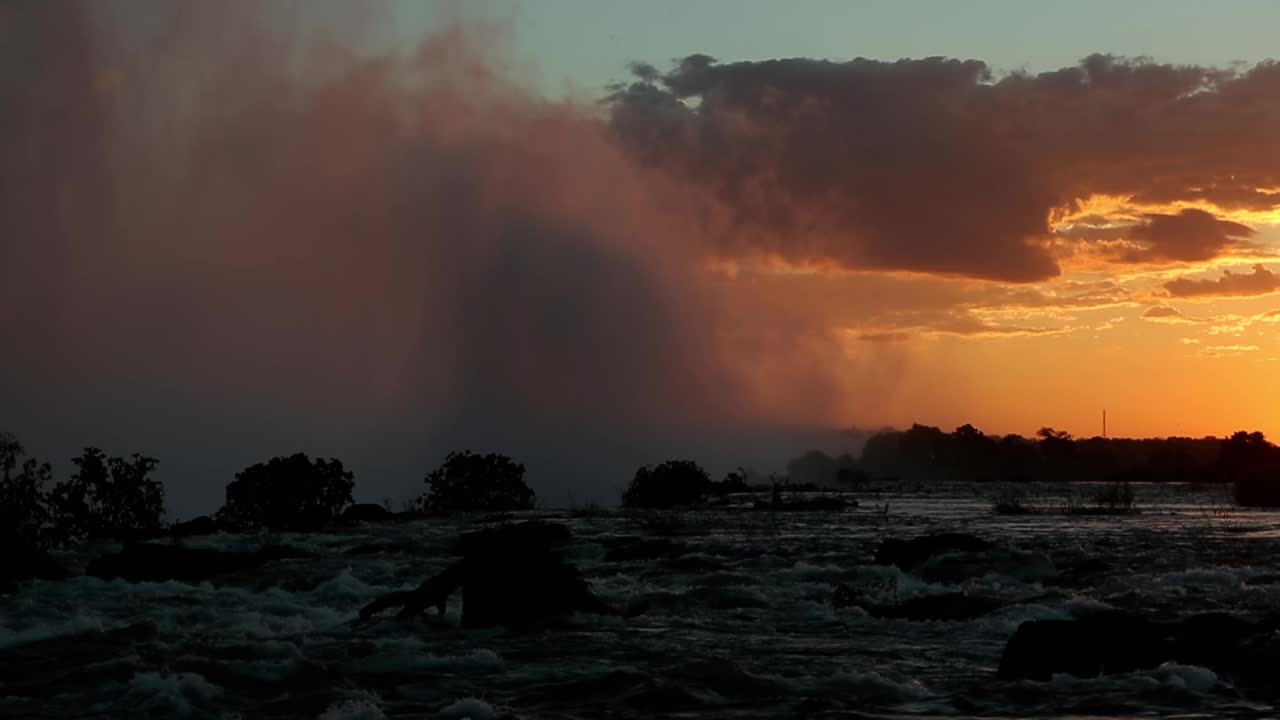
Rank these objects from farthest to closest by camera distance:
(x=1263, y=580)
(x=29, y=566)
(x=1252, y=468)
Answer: (x=1252, y=468), (x=29, y=566), (x=1263, y=580)

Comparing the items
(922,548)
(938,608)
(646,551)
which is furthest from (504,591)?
(646,551)

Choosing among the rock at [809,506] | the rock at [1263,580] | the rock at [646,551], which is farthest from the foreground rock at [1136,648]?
the rock at [809,506]

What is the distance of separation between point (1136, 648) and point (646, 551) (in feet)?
81.5

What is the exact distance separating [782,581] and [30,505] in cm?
2710

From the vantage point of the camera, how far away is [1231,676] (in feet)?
60.6

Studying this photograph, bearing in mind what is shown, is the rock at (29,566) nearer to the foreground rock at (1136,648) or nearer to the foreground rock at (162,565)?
the foreground rock at (162,565)

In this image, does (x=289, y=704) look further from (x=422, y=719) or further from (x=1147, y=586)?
(x=1147, y=586)

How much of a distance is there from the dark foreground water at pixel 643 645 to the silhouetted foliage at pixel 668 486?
58.2m

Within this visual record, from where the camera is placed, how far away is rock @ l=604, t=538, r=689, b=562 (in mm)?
42469

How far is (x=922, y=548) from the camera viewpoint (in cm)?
3684

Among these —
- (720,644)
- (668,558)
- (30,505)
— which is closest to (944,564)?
(668,558)

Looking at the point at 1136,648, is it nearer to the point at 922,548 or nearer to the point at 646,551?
the point at 922,548

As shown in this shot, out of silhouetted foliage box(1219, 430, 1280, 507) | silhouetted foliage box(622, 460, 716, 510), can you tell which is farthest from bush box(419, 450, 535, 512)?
silhouetted foliage box(1219, 430, 1280, 507)

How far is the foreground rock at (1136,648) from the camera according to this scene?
18.7 m
